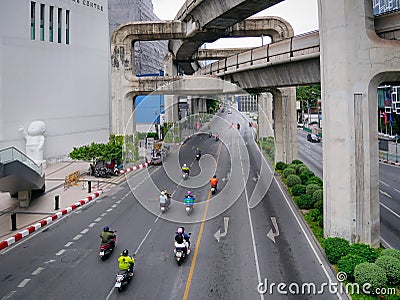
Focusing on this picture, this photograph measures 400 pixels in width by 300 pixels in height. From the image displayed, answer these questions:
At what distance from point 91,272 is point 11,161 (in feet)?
23.7

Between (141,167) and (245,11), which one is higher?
(245,11)

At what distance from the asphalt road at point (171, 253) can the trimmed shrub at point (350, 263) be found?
0.64 meters

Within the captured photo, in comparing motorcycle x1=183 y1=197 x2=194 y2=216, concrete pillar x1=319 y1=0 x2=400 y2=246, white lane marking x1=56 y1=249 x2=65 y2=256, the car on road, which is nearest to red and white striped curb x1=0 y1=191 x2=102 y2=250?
white lane marking x1=56 y1=249 x2=65 y2=256

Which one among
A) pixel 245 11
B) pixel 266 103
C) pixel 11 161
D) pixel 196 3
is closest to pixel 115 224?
pixel 11 161

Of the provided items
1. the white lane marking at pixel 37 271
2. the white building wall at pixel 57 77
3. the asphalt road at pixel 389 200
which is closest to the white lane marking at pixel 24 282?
the white lane marking at pixel 37 271

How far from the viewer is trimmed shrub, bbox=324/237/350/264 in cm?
1251

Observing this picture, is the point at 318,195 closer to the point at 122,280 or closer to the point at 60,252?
the point at 122,280

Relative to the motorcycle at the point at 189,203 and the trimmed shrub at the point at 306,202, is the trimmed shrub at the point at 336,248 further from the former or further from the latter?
the motorcycle at the point at 189,203

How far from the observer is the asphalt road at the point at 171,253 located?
36.8 feet

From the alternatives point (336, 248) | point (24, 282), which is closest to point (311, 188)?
point (336, 248)

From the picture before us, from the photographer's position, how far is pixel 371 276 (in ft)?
33.8

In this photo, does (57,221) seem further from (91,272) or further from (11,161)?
(91,272)

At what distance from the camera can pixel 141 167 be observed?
3484 cm

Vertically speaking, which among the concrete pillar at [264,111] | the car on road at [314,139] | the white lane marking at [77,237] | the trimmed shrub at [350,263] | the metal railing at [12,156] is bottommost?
the white lane marking at [77,237]
